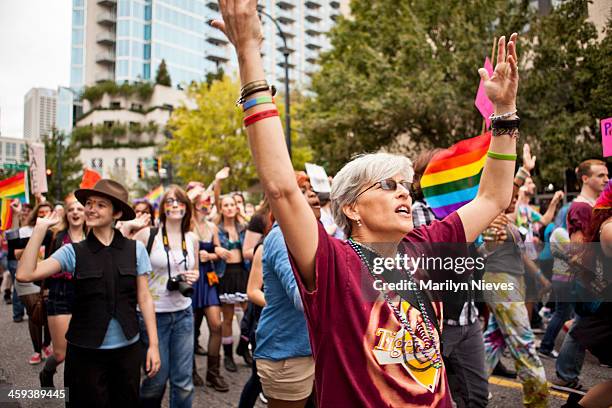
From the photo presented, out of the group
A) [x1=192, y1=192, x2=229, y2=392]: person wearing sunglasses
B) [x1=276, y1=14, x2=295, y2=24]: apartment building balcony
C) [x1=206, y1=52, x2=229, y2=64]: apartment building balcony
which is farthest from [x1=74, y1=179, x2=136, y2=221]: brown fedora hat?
[x1=276, y1=14, x2=295, y2=24]: apartment building balcony

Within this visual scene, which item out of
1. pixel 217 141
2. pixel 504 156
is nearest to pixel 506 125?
pixel 504 156

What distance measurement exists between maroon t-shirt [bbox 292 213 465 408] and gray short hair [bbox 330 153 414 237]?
14.0 inches

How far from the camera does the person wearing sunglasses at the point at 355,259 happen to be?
145cm

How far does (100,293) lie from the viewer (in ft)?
10.5

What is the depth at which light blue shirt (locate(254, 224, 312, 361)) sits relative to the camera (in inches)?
111

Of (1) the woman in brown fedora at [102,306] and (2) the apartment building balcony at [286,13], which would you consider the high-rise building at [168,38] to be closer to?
(2) the apartment building balcony at [286,13]

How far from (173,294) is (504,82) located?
9.85 feet

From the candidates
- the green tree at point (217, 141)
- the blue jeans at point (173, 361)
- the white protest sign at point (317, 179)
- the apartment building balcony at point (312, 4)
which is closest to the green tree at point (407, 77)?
the green tree at point (217, 141)

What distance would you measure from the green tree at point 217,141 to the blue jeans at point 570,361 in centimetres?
2231

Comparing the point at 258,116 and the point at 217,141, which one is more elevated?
the point at 217,141

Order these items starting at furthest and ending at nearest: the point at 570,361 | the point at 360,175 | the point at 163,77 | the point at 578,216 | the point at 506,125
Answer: the point at 163,77, the point at 570,361, the point at 578,216, the point at 506,125, the point at 360,175

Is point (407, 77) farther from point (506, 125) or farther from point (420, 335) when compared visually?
point (420, 335)

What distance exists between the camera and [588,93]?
11.6 feet

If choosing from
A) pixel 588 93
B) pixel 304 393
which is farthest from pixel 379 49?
pixel 304 393
